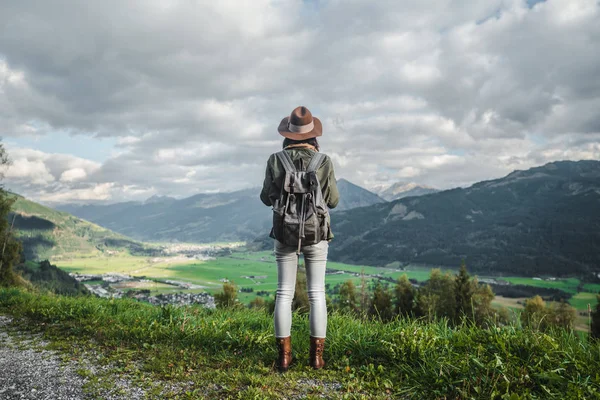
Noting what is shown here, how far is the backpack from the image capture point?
4492mm

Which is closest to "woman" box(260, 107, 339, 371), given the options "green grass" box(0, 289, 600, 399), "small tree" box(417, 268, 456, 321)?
"green grass" box(0, 289, 600, 399)

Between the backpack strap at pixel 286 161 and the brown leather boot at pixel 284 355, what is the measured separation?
225 cm

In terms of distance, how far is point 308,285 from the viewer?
468 cm

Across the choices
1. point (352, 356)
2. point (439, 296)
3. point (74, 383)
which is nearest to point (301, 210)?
point (352, 356)

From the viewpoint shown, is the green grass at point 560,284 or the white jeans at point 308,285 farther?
the green grass at point 560,284

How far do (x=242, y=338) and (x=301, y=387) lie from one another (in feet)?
5.28

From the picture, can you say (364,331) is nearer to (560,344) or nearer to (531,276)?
(560,344)

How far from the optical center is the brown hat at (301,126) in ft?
16.1

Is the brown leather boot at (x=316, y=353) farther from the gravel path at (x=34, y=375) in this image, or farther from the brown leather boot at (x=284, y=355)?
the gravel path at (x=34, y=375)

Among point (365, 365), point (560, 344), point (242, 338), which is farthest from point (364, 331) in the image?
point (560, 344)

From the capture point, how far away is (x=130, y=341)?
5652mm

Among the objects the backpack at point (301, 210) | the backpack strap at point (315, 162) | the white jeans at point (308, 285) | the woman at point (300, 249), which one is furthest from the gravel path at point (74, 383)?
the backpack strap at point (315, 162)

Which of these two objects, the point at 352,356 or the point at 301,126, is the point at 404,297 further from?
the point at 301,126

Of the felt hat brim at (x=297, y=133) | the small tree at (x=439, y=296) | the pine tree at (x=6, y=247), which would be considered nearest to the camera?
the felt hat brim at (x=297, y=133)
